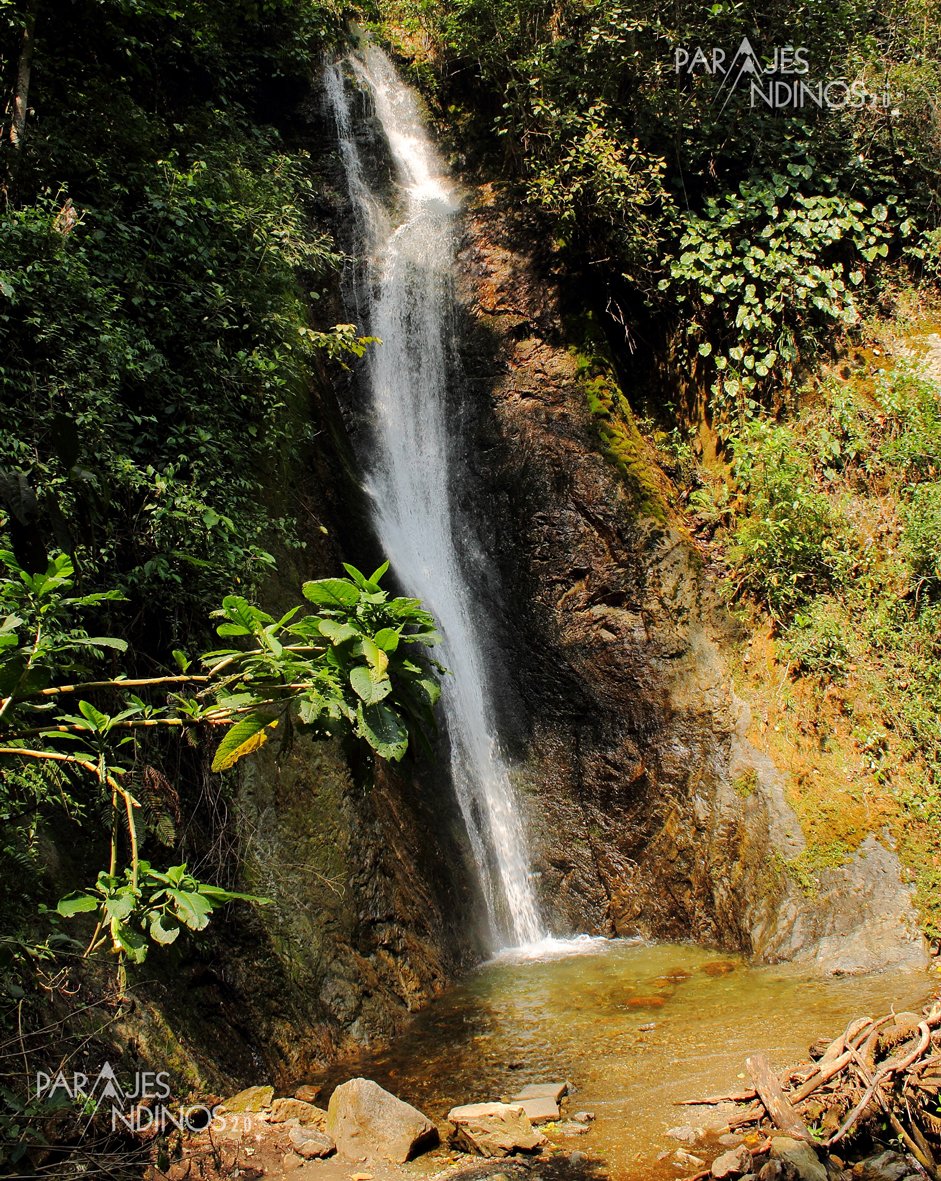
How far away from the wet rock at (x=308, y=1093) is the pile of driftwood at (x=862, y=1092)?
209 centimetres

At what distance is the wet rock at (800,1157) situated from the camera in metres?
3.20

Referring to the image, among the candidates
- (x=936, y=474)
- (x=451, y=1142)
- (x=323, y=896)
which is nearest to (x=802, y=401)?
(x=936, y=474)

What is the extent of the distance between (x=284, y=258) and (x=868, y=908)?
7331 millimetres

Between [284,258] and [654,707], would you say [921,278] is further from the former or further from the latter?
[284,258]

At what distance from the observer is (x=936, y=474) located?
8258 millimetres

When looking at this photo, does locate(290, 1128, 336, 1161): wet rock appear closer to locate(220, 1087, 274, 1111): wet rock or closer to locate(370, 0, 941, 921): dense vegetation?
locate(220, 1087, 274, 1111): wet rock

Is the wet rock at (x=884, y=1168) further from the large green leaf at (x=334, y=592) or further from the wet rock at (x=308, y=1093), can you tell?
the large green leaf at (x=334, y=592)

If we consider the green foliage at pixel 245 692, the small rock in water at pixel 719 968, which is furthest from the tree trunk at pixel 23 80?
the small rock in water at pixel 719 968

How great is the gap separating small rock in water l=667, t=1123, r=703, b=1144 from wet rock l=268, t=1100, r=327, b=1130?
1.69m

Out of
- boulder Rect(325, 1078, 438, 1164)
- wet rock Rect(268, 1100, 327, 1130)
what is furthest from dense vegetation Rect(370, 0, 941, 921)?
wet rock Rect(268, 1100, 327, 1130)

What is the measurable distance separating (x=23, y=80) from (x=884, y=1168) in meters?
8.31

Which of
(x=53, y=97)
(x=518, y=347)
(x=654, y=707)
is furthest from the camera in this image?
(x=518, y=347)

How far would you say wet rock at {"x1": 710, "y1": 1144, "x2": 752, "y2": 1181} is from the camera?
332cm

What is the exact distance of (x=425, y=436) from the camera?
34.1 ft
